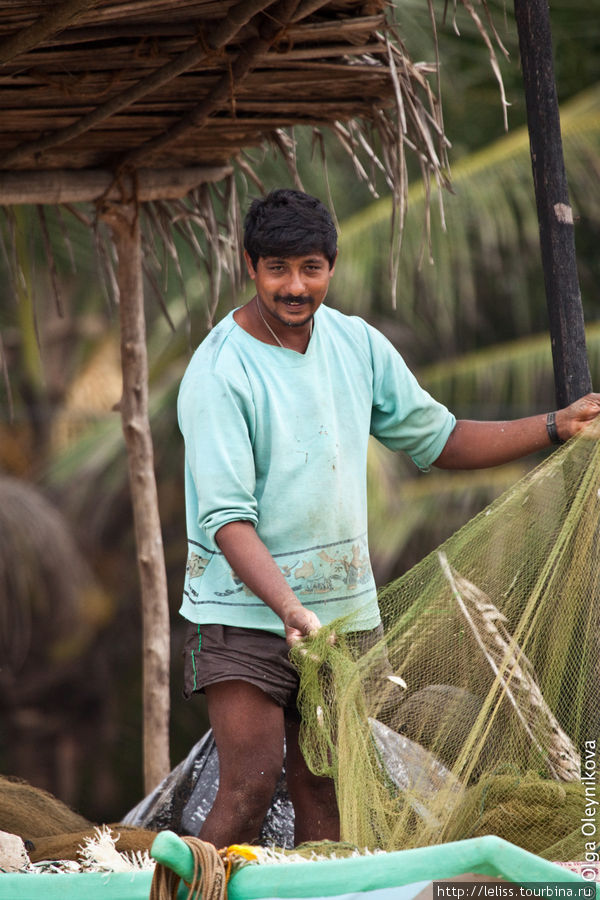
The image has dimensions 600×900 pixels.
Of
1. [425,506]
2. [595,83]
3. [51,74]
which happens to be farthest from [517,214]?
[51,74]

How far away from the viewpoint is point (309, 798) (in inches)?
115

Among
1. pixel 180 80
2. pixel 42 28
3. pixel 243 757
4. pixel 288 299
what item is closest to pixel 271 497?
pixel 288 299

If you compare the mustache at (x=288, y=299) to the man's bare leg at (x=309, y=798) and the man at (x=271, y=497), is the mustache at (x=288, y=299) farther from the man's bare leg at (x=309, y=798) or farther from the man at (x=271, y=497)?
the man's bare leg at (x=309, y=798)

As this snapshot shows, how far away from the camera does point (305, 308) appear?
279cm

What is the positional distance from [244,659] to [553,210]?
4.60 ft

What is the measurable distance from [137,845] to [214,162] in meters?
2.52

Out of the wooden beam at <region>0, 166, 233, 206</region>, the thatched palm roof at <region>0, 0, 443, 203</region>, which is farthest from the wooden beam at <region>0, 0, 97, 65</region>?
the wooden beam at <region>0, 166, 233, 206</region>

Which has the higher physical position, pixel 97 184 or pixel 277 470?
pixel 97 184

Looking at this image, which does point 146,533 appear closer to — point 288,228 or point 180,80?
point 180,80

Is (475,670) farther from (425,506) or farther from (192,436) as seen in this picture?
(425,506)

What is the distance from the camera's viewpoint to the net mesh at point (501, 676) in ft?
8.76

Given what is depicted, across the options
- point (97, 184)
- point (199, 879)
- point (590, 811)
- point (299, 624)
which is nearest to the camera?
point (199, 879)

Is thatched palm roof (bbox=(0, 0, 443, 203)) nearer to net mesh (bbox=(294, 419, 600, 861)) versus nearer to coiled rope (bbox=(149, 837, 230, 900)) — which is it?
net mesh (bbox=(294, 419, 600, 861))

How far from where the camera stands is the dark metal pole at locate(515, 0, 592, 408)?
3141mm
